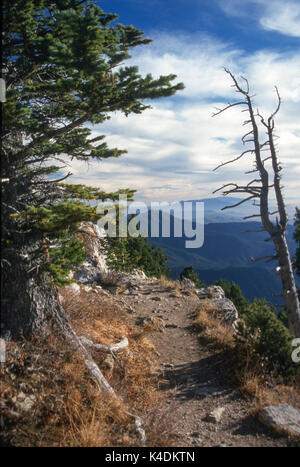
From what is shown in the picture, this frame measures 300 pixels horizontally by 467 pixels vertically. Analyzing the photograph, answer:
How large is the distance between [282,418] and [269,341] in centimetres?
241

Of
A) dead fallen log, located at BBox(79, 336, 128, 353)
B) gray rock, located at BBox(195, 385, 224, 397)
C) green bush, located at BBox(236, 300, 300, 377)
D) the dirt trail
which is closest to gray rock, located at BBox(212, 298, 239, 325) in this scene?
the dirt trail

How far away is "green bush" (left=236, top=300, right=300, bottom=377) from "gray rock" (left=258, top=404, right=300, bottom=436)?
1.33 meters

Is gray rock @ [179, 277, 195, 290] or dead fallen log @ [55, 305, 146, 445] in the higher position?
dead fallen log @ [55, 305, 146, 445]

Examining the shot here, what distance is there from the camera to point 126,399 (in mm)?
6219

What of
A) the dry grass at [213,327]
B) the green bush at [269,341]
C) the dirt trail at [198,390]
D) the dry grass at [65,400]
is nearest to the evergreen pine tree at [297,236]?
the dry grass at [213,327]

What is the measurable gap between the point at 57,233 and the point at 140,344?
5.05m

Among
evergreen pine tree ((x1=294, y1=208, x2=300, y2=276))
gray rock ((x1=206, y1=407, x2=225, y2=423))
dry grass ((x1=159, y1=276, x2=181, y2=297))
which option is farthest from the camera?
evergreen pine tree ((x1=294, y1=208, x2=300, y2=276))

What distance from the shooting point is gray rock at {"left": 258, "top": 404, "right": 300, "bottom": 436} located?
536 cm

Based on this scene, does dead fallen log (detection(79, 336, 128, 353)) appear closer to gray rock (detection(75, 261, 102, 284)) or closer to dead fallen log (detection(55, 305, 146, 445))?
dead fallen log (detection(55, 305, 146, 445))

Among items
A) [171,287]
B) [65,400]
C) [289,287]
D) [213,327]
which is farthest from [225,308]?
[65,400]

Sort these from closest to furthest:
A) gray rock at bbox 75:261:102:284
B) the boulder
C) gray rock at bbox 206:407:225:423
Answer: gray rock at bbox 206:407:225:423
gray rock at bbox 75:261:102:284
the boulder

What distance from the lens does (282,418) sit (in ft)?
18.3

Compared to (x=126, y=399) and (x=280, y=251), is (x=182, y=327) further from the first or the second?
(x=126, y=399)
